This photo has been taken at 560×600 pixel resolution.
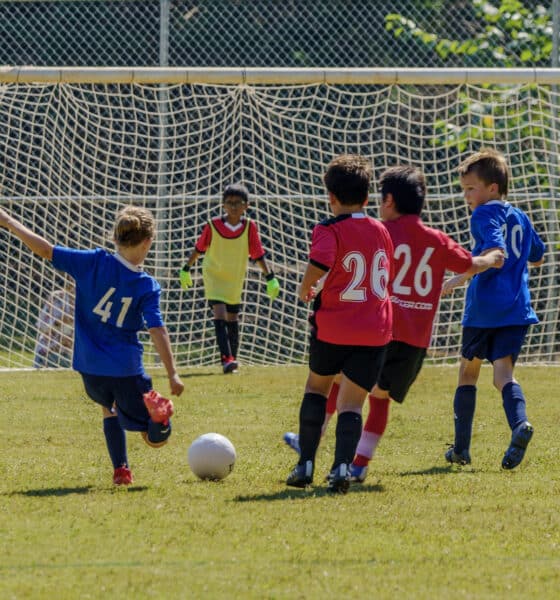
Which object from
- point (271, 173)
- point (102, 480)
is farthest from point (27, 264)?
point (102, 480)

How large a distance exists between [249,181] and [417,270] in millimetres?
6289

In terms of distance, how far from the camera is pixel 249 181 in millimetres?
11578

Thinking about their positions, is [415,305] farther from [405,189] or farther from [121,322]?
[121,322]

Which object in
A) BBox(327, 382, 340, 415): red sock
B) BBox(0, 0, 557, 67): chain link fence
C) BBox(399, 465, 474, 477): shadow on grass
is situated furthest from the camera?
BBox(0, 0, 557, 67): chain link fence

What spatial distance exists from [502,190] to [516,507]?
72.9 inches

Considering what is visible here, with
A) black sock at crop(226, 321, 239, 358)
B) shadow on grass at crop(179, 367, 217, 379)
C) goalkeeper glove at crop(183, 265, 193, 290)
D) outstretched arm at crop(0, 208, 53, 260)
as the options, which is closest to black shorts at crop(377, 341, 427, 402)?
outstretched arm at crop(0, 208, 53, 260)

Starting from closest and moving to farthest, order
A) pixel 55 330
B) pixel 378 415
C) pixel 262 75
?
pixel 378 415 < pixel 262 75 < pixel 55 330

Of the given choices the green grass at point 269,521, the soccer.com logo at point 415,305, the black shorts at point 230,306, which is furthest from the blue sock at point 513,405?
the black shorts at point 230,306

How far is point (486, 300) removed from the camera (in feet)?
19.6

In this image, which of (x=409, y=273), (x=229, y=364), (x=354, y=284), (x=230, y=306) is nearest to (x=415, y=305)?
(x=409, y=273)

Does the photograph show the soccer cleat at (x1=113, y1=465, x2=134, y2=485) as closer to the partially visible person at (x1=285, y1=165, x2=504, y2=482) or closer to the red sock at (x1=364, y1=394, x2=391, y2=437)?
the partially visible person at (x1=285, y1=165, x2=504, y2=482)

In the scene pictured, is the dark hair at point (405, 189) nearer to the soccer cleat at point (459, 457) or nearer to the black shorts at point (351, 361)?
the black shorts at point (351, 361)

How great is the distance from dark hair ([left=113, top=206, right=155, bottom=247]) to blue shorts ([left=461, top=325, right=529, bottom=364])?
5.83 feet

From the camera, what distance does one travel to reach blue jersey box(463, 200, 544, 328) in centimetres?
593
